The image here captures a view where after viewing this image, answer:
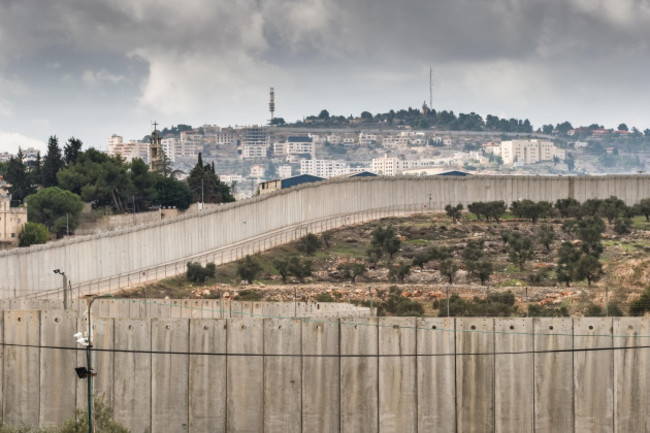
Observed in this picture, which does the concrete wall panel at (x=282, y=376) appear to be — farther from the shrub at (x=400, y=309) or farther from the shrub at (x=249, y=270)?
the shrub at (x=249, y=270)

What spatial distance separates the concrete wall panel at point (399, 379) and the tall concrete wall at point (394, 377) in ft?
0.09

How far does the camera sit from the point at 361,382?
37.9 m

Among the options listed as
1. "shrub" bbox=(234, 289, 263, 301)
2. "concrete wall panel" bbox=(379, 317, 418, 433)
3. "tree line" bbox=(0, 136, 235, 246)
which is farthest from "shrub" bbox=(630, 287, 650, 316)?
"tree line" bbox=(0, 136, 235, 246)

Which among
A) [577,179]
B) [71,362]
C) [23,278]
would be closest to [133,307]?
[71,362]

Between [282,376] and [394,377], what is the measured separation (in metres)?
2.97

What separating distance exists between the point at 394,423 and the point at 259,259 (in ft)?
185

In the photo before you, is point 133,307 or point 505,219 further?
point 505,219

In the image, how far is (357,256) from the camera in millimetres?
94812

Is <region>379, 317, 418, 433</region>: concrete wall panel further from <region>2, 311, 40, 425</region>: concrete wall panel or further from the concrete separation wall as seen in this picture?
<region>2, 311, 40, 425</region>: concrete wall panel

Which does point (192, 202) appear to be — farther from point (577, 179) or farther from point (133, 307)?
point (133, 307)

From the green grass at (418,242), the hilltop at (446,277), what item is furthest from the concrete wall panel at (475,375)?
the green grass at (418,242)

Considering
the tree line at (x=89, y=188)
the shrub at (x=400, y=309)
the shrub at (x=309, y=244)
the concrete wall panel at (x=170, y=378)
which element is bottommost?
the concrete wall panel at (x=170, y=378)

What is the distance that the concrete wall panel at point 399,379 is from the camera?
37688mm

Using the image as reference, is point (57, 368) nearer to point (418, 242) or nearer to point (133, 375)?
point (133, 375)
